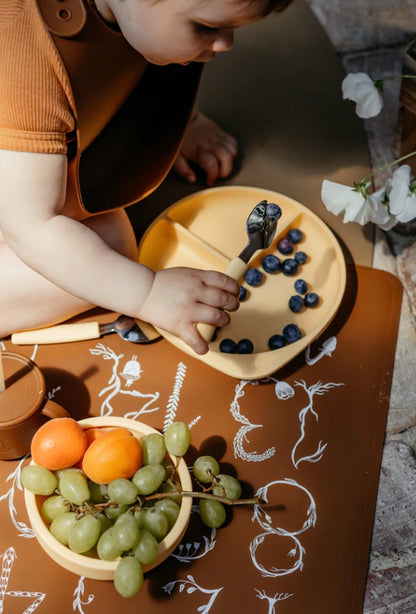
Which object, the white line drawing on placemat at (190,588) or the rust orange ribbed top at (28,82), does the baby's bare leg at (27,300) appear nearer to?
the rust orange ribbed top at (28,82)

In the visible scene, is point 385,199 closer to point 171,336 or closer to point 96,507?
point 171,336

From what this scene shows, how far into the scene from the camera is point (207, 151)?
115cm

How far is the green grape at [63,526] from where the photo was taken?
2.23ft

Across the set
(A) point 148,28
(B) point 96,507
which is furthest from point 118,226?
(B) point 96,507

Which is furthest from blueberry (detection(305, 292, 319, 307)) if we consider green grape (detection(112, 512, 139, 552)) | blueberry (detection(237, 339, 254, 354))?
green grape (detection(112, 512, 139, 552))

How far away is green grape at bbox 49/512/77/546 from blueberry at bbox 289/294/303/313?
44 cm

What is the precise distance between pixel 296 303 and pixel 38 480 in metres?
0.45

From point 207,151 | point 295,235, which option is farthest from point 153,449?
point 207,151

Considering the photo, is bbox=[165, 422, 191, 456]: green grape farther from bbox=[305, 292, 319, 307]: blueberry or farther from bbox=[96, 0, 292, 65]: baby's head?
bbox=[96, 0, 292, 65]: baby's head

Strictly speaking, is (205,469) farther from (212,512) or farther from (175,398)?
(175,398)

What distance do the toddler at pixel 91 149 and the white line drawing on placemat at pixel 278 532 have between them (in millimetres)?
212

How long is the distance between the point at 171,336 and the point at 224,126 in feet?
1.72

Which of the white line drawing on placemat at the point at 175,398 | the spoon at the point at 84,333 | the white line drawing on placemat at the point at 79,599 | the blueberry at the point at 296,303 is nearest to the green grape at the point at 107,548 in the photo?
the white line drawing on placemat at the point at 79,599

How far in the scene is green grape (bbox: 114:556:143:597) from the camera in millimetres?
646
